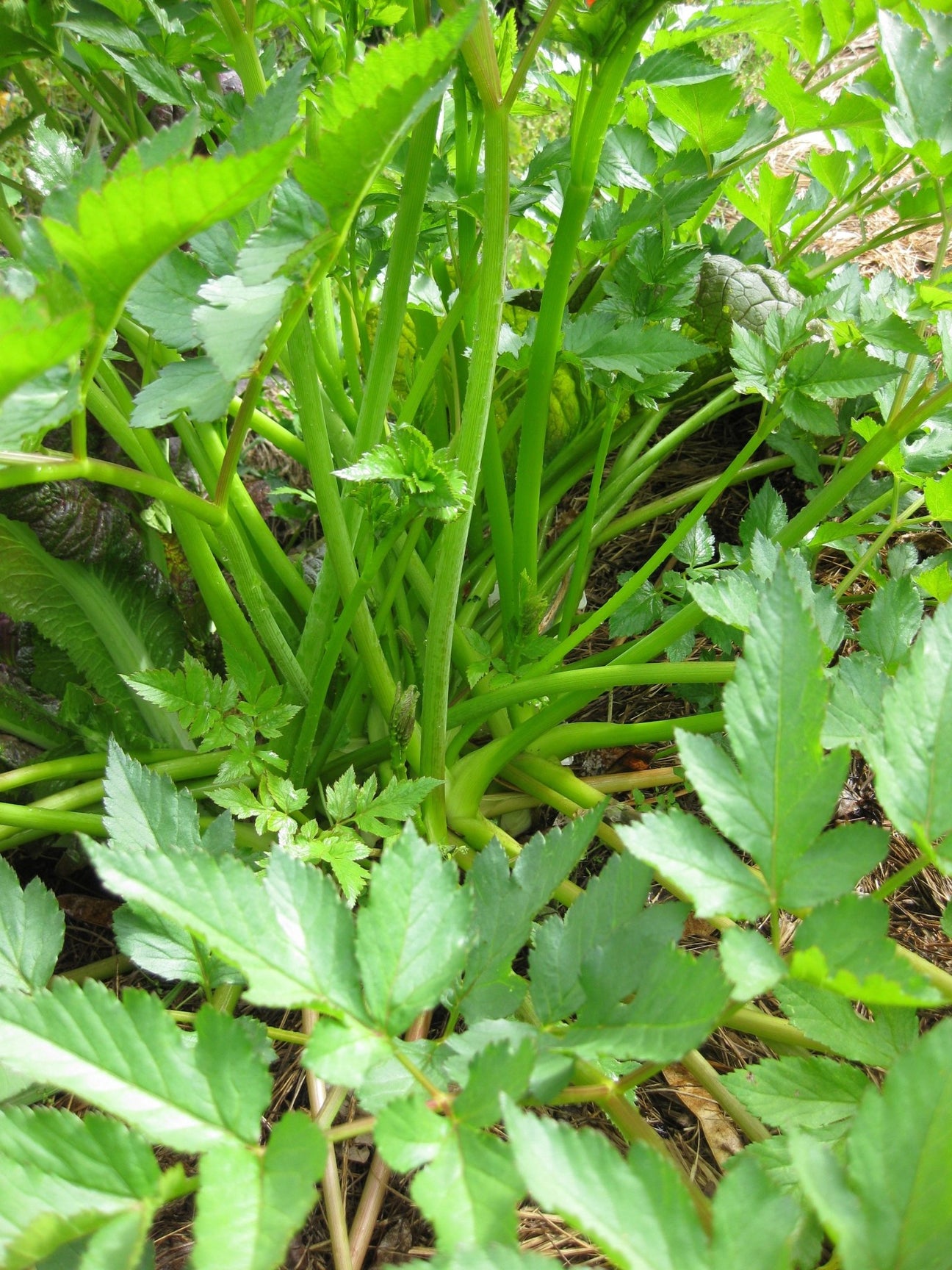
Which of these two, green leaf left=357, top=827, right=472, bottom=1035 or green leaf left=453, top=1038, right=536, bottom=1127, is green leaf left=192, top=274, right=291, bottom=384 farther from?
green leaf left=453, top=1038, right=536, bottom=1127

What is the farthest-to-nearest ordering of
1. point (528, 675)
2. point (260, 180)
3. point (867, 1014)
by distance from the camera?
point (528, 675) < point (867, 1014) < point (260, 180)

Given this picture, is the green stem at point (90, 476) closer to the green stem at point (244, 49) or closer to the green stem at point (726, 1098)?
the green stem at point (244, 49)

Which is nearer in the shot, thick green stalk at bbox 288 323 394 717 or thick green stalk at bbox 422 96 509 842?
thick green stalk at bbox 422 96 509 842

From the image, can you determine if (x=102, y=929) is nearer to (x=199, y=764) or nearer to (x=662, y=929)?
(x=199, y=764)

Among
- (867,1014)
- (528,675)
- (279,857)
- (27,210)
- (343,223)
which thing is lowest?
(867,1014)

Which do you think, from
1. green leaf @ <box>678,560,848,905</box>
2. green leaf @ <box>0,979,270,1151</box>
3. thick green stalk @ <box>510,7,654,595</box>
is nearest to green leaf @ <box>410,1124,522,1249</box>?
green leaf @ <box>0,979,270,1151</box>

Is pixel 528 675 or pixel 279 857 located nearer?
pixel 279 857

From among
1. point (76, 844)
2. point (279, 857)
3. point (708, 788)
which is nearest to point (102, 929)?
point (76, 844)
